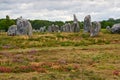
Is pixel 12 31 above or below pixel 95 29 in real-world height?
below

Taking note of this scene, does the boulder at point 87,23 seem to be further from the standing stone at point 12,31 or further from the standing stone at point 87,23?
the standing stone at point 12,31

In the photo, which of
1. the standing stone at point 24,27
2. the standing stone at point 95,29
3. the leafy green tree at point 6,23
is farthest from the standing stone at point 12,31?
the leafy green tree at point 6,23

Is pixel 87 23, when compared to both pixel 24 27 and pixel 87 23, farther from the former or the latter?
pixel 24 27

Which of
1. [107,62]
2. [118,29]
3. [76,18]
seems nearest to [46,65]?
[107,62]

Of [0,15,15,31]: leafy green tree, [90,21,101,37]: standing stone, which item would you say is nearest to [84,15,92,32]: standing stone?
[90,21,101,37]: standing stone

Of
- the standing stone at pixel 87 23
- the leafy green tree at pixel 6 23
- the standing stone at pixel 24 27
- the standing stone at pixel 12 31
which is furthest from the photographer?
the leafy green tree at pixel 6 23

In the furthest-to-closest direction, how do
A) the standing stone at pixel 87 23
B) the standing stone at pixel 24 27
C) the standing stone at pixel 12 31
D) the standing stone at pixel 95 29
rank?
the standing stone at pixel 87 23 < the standing stone at pixel 12 31 < the standing stone at pixel 24 27 < the standing stone at pixel 95 29

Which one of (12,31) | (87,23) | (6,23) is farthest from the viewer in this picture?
(6,23)

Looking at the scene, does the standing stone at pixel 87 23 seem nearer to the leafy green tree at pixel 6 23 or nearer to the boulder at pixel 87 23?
the boulder at pixel 87 23

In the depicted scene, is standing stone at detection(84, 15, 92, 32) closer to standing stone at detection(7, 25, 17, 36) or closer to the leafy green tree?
standing stone at detection(7, 25, 17, 36)

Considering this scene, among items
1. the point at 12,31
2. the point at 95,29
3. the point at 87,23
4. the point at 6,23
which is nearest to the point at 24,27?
the point at 12,31

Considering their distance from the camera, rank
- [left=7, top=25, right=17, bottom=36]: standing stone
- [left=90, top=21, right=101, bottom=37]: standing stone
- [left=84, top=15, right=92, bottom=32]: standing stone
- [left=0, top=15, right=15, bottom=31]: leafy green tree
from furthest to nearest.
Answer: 1. [left=0, top=15, right=15, bottom=31]: leafy green tree
2. [left=84, top=15, right=92, bottom=32]: standing stone
3. [left=7, top=25, right=17, bottom=36]: standing stone
4. [left=90, top=21, right=101, bottom=37]: standing stone

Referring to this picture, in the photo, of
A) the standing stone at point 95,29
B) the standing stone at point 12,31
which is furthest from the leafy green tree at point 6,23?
the standing stone at point 95,29

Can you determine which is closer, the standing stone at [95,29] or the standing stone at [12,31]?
the standing stone at [95,29]
